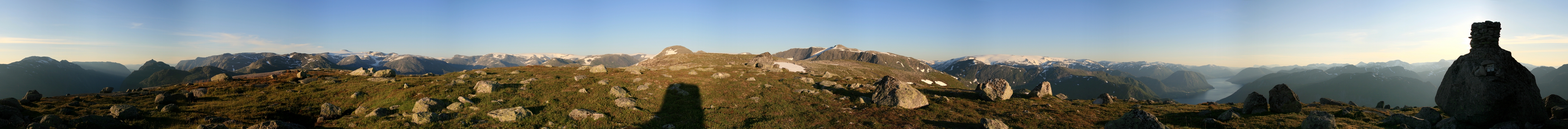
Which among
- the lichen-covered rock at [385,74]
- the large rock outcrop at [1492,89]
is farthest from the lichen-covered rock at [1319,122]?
the lichen-covered rock at [385,74]

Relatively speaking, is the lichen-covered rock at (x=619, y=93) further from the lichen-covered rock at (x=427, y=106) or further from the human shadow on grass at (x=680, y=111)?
the lichen-covered rock at (x=427, y=106)

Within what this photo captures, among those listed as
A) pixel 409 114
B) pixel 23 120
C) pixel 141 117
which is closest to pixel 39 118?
pixel 23 120

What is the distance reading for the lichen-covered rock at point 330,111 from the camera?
2105cm

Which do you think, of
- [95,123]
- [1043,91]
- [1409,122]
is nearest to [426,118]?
[95,123]

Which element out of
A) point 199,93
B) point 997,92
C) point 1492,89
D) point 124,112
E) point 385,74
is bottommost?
point 997,92

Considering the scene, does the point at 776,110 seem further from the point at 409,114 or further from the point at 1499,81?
the point at 1499,81

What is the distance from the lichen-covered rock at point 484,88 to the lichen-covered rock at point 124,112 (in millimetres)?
11636

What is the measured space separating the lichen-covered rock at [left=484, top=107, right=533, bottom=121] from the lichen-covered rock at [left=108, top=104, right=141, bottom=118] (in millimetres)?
11705

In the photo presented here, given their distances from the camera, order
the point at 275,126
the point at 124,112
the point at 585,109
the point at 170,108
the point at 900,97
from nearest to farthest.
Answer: the point at 275,126 < the point at 124,112 < the point at 170,108 < the point at 585,109 < the point at 900,97

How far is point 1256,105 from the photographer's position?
2388 cm

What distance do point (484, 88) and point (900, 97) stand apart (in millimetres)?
24765

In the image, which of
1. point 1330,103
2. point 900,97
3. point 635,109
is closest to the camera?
point 635,109

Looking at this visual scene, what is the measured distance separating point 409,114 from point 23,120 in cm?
1052

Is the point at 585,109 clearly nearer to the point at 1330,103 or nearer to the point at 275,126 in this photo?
the point at 275,126
